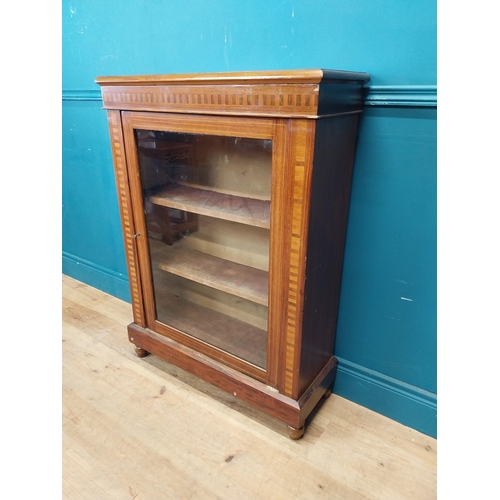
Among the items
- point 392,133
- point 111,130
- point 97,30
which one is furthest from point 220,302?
point 97,30

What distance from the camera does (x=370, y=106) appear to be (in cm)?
97

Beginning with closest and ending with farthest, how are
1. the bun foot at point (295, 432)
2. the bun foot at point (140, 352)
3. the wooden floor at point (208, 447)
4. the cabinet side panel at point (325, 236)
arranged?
the cabinet side panel at point (325, 236) < the wooden floor at point (208, 447) < the bun foot at point (295, 432) < the bun foot at point (140, 352)

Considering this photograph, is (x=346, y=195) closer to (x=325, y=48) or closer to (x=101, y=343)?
(x=325, y=48)

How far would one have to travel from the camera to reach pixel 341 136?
0.92 meters

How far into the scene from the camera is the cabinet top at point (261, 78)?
2.42 ft

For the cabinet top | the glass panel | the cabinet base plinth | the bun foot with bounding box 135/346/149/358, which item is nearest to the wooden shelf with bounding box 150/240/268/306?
the glass panel

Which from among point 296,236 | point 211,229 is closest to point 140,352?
point 211,229

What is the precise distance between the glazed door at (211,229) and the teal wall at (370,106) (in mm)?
288

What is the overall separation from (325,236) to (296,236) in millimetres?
127

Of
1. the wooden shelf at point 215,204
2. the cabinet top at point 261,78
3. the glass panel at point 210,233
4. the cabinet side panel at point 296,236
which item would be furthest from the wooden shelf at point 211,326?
the cabinet top at point 261,78

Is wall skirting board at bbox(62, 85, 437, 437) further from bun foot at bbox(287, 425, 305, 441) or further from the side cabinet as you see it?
bun foot at bbox(287, 425, 305, 441)

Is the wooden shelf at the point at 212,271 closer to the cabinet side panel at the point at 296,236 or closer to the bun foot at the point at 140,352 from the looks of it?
the cabinet side panel at the point at 296,236

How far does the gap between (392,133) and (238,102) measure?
1.35ft

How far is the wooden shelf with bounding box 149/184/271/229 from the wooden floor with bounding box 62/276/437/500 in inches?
24.8
